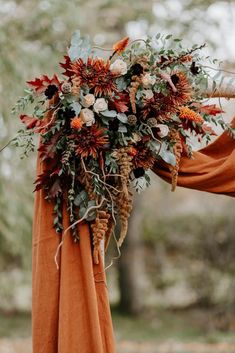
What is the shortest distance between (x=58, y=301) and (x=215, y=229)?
7096 millimetres

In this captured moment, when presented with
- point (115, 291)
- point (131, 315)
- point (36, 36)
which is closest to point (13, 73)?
point (36, 36)

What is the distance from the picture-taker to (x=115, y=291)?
1339cm

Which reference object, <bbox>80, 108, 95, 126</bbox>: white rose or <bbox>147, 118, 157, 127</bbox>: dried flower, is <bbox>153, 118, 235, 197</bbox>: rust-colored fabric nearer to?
<bbox>147, 118, 157, 127</bbox>: dried flower

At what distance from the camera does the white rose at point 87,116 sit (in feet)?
9.75

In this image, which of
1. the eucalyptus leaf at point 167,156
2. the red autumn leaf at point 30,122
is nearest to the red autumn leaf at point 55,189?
the red autumn leaf at point 30,122

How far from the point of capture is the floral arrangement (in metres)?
3.01

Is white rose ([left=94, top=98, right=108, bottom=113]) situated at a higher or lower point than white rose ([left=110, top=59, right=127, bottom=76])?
lower

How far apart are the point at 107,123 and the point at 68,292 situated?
31.6 inches

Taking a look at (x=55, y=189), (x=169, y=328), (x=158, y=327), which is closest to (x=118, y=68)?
(x=55, y=189)

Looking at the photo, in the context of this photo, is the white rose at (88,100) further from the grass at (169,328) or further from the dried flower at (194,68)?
the grass at (169,328)

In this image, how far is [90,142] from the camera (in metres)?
2.98

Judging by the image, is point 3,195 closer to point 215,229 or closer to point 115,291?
point 215,229

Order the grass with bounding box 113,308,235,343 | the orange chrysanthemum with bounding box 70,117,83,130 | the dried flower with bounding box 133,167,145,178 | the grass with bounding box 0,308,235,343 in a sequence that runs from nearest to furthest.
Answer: the orange chrysanthemum with bounding box 70,117,83,130 → the dried flower with bounding box 133,167,145,178 → the grass with bounding box 113,308,235,343 → the grass with bounding box 0,308,235,343

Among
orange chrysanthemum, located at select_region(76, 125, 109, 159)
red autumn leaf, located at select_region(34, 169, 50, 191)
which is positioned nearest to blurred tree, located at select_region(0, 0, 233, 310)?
red autumn leaf, located at select_region(34, 169, 50, 191)
